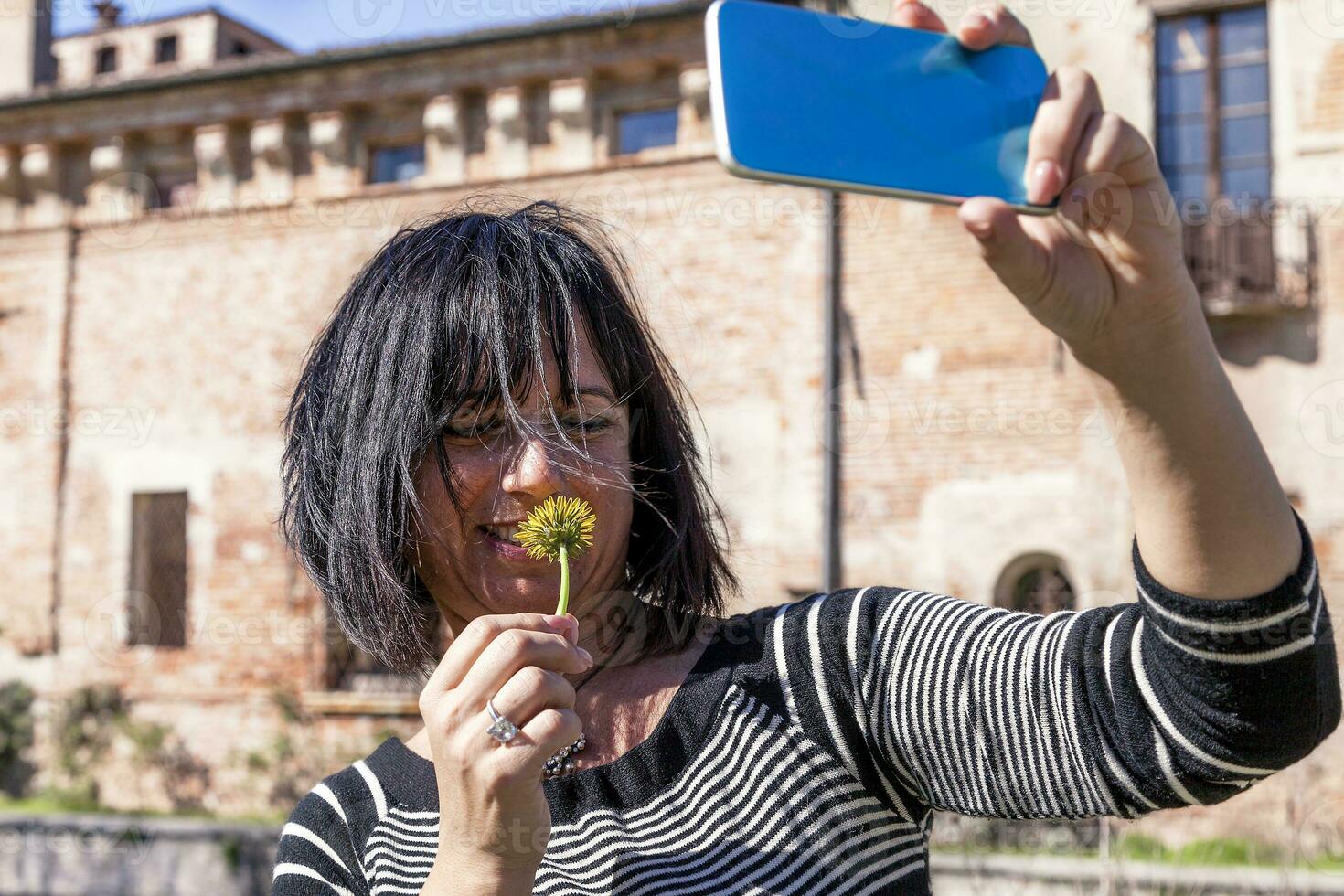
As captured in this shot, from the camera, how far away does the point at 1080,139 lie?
1.02 metres

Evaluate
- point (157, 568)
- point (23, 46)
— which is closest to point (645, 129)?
point (157, 568)

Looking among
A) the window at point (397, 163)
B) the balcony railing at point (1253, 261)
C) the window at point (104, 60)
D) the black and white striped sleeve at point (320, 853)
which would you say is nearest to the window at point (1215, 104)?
the balcony railing at point (1253, 261)

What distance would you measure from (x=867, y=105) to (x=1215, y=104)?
9.66 m

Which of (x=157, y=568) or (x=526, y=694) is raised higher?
(x=526, y=694)

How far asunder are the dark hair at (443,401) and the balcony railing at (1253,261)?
806 centimetres

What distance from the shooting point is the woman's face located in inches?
63.3

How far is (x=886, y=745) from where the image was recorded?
1462mm

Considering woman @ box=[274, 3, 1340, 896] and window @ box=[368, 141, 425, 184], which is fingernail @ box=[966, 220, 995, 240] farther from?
window @ box=[368, 141, 425, 184]

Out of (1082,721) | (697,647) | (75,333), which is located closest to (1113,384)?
(1082,721)

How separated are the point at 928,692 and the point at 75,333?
39.4 ft

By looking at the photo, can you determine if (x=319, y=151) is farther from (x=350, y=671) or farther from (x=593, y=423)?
(x=593, y=423)

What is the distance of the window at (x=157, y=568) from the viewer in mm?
11742

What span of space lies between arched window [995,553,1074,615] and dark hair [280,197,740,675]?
790 cm

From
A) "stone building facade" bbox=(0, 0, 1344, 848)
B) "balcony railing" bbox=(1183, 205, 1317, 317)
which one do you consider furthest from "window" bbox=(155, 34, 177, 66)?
"balcony railing" bbox=(1183, 205, 1317, 317)
